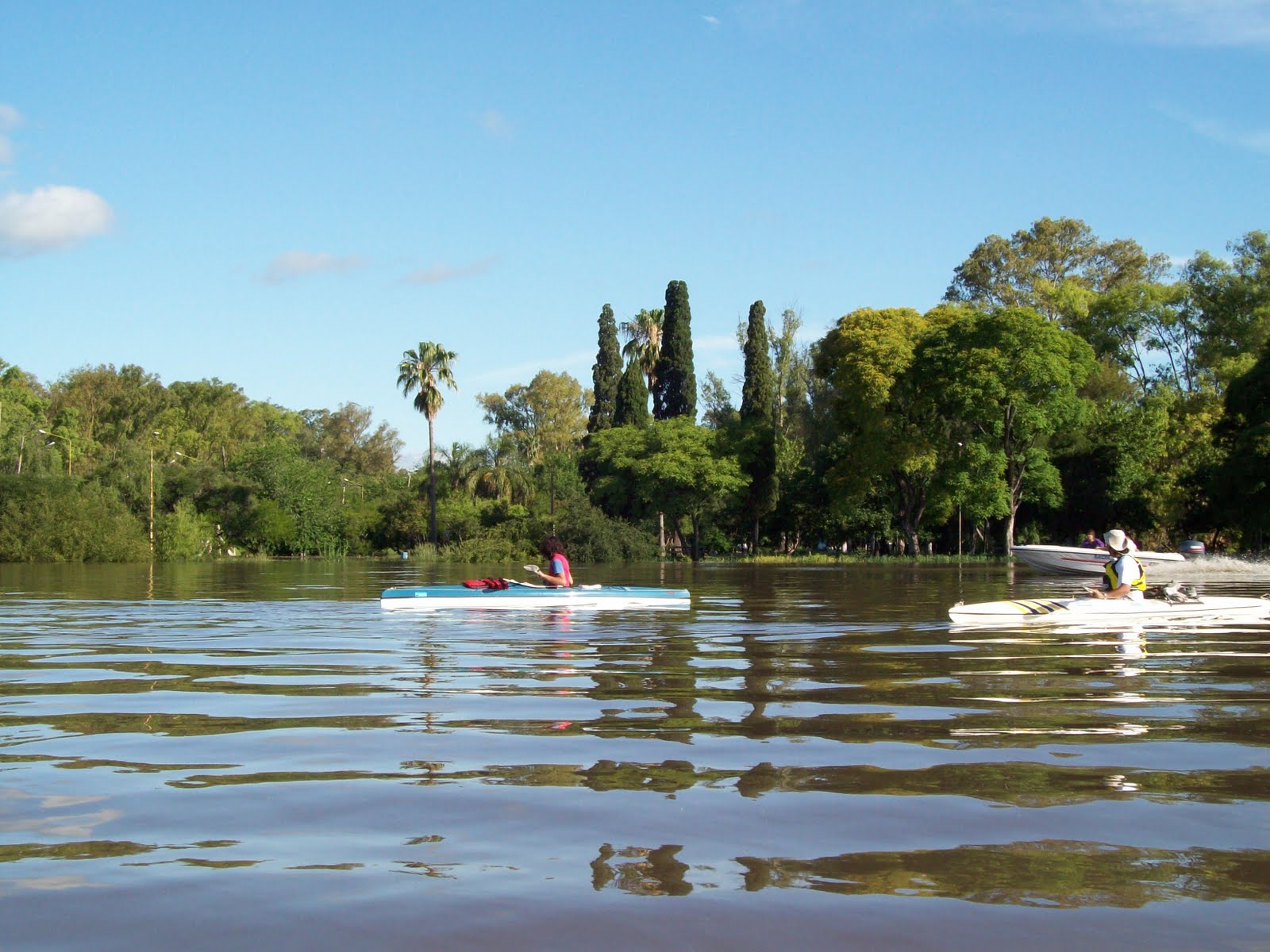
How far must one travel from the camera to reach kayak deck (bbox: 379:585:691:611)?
18.5 metres

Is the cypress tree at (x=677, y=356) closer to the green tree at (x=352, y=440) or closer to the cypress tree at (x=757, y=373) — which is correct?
the cypress tree at (x=757, y=373)

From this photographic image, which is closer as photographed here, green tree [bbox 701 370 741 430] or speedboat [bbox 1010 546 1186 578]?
speedboat [bbox 1010 546 1186 578]

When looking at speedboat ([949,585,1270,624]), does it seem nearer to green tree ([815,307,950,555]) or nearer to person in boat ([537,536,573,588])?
person in boat ([537,536,573,588])

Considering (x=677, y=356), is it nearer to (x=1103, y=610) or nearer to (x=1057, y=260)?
(x=1057, y=260)

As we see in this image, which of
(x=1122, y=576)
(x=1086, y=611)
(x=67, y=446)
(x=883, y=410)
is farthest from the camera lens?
(x=67, y=446)

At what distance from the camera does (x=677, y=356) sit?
A: 6825 centimetres

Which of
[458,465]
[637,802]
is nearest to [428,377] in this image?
[458,465]

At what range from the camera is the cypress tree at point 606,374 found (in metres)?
69.8

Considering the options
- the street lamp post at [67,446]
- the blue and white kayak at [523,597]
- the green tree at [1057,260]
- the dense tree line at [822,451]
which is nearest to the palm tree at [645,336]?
the dense tree line at [822,451]

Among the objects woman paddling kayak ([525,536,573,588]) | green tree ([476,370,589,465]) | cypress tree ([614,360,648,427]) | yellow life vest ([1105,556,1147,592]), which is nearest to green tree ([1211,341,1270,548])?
yellow life vest ([1105,556,1147,592])

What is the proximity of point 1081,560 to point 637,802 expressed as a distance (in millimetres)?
31339

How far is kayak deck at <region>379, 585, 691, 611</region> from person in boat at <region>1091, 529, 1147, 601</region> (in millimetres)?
6567

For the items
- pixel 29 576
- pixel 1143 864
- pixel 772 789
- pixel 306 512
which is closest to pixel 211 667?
pixel 772 789

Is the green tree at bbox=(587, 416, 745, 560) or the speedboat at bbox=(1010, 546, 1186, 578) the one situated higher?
the green tree at bbox=(587, 416, 745, 560)
